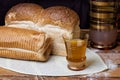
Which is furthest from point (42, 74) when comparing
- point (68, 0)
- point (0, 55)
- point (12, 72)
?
point (68, 0)

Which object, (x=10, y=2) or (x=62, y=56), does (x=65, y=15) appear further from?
(x=10, y=2)

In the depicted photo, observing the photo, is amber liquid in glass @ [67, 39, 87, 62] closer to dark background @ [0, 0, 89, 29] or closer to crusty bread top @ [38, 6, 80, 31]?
crusty bread top @ [38, 6, 80, 31]

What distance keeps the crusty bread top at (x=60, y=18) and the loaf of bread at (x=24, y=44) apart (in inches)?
2.6

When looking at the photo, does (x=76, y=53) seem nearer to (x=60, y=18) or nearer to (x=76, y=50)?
(x=76, y=50)

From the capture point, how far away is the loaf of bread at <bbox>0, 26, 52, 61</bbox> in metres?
0.79

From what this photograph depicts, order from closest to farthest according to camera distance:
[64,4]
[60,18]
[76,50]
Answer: [76,50] < [60,18] < [64,4]

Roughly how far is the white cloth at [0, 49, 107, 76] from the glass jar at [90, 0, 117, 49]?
11 centimetres

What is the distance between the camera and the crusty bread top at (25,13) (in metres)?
0.90

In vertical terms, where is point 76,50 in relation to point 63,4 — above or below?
below

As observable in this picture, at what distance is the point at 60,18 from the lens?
0.85m

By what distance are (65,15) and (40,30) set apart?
4.3 inches

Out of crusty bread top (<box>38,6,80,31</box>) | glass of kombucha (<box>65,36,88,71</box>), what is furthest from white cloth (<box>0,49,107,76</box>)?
crusty bread top (<box>38,6,80,31</box>)

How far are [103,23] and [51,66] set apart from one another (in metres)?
0.29

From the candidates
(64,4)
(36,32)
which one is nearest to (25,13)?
(36,32)
